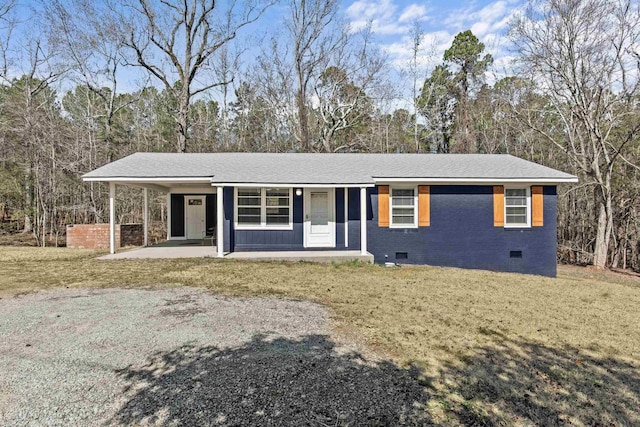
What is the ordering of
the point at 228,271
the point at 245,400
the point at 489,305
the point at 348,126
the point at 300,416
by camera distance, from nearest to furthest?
the point at 300,416
the point at 245,400
the point at 489,305
the point at 228,271
the point at 348,126

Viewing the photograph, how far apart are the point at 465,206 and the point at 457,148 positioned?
43.0 ft

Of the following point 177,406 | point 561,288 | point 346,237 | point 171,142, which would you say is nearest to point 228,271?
point 346,237

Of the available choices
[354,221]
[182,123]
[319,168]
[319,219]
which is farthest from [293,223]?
[182,123]

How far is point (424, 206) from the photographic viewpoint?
11.2 m

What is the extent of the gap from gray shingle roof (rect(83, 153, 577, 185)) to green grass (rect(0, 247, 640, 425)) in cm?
262

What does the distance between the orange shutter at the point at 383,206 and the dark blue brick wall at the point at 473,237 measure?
5.2 inches

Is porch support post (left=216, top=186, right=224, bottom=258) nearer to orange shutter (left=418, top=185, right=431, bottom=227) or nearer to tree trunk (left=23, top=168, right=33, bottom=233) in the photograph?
orange shutter (left=418, top=185, right=431, bottom=227)

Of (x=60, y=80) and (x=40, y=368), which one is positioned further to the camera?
(x=60, y=80)

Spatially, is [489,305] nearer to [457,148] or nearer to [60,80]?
[457,148]

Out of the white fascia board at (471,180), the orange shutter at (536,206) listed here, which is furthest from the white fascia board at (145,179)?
the orange shutter at (536,206)

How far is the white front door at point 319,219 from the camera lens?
1118cm

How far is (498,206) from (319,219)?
5.63 metres

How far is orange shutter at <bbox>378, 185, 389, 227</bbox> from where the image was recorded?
11164mm

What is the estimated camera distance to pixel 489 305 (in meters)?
5.70
